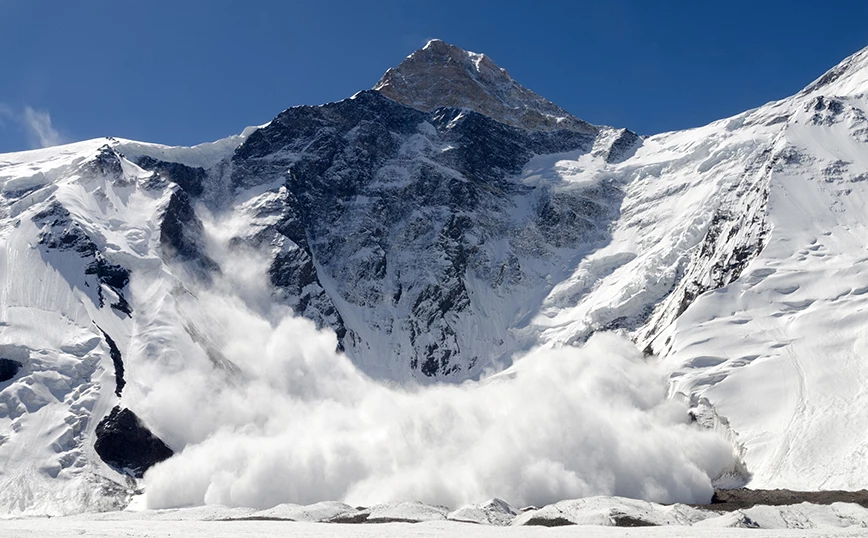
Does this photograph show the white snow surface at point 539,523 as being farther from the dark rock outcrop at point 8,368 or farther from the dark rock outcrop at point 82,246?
the dark rock outcrop at point 82,246

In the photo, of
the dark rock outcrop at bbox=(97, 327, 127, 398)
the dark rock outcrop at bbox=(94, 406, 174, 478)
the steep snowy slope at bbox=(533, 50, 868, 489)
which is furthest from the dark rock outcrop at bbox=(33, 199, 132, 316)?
the steep snowy slope at bbox=(533, 50, 868, 489)

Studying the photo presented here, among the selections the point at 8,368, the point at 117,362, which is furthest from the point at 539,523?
the point at 8,368

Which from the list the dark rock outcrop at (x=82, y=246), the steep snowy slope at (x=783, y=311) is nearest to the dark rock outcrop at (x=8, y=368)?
the dark rock outcrop at (x=82, y=246)

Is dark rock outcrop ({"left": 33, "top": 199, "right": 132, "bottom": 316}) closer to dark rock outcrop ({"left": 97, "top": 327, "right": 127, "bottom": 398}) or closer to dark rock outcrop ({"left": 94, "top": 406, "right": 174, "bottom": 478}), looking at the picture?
dark rock outcrop ({"left": 97, "top": 327, "right": 127, "bottom": 398})

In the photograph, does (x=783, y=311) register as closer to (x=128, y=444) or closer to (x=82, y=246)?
(x=128, y=444)

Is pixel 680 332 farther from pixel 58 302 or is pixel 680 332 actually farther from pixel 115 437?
pixel 58 302

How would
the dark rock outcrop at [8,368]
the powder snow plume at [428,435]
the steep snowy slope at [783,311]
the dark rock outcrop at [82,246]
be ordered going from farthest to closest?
the dark rock outcrop at [82,246] < the dark rock outcrop at [8,368] < the powder snow plume at [428,435] < the steep snowy slope at [783,311]
